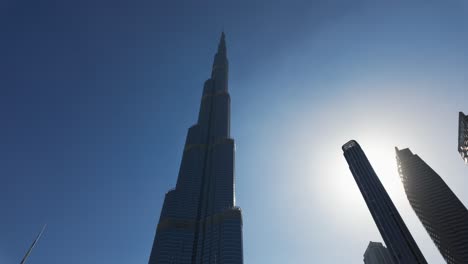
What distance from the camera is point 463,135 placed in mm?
140250

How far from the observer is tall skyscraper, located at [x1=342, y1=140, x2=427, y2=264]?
118062mm

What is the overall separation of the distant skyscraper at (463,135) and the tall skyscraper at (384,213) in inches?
1867

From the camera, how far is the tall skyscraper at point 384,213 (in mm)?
118062

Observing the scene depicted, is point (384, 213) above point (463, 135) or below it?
below

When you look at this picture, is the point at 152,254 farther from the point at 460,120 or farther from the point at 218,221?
the point at 460,120

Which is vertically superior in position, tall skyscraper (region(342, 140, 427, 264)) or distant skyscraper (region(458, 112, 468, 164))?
distant skyscraper (region(458, 112, 468, 164))

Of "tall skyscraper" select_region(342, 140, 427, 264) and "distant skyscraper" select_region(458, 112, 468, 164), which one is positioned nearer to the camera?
"tall skyscraper" select_region(342, 140, 427, 264)

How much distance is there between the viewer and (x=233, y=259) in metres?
167

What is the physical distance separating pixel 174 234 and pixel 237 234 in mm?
45004

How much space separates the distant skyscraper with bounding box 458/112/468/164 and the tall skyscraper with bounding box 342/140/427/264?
47415mm

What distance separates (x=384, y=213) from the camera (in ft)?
431

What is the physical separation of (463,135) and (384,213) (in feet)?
198

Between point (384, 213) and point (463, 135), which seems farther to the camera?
point (463, 135)

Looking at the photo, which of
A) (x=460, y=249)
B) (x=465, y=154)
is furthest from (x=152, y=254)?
(x=460, y=249)
